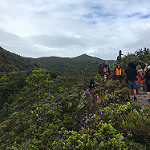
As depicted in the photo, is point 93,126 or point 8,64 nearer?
point 93,126

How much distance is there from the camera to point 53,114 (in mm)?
11562

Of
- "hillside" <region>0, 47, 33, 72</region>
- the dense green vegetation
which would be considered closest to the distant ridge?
"hillside" <region>0, 47, 33, 72</region>

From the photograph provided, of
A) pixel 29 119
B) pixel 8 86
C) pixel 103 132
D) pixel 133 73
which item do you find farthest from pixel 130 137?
pixel 8 86

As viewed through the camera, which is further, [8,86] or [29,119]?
[8,86]

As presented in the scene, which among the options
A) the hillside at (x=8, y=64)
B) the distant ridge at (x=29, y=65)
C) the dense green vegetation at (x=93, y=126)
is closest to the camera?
the dense green vegetation at (x=93, y=126)

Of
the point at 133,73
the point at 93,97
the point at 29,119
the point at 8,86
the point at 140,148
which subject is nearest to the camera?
the point at 140,148

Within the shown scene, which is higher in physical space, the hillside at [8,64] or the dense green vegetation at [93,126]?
the hillside at [8,64]

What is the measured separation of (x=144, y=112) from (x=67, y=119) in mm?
7970

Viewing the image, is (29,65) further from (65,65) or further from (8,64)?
(65,65)

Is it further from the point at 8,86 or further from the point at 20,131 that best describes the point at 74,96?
the point at 8,86

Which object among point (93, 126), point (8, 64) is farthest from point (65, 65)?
point (93, 126)

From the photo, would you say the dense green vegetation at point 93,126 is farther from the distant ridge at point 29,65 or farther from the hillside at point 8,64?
the hillside at point 8,64

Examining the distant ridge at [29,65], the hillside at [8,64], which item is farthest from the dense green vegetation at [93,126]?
the hillside at [8,64]

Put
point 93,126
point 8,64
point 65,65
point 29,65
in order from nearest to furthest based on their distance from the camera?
point 93,126 → point 8,64 → point 29,65 → point 65,65
